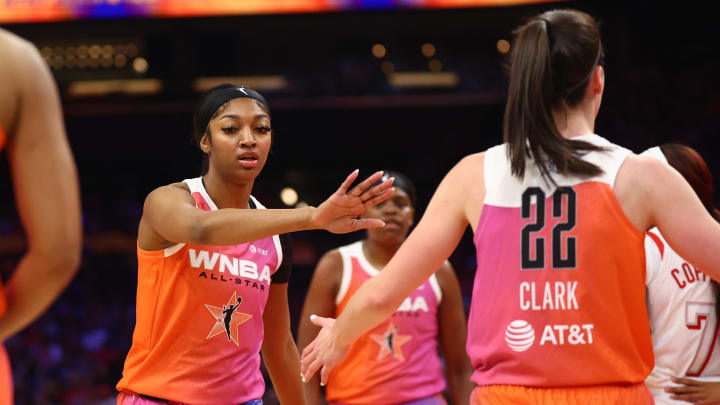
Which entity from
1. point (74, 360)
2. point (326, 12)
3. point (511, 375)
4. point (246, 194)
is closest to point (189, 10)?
point (326, 12)

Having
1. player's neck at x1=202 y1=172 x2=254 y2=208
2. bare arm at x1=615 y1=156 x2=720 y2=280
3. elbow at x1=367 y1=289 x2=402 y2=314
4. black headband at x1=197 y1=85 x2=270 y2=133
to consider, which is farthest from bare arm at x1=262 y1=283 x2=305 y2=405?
bare arm at x1=615 y1=156 x2=720 y2=280

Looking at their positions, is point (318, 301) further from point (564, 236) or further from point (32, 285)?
point (32, 285)

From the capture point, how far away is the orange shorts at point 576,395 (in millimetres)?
2193

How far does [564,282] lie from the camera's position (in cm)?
223

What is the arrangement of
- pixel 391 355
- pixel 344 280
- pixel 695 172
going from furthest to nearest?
pixel 344 280, pixel 391 355, pixel 695 172

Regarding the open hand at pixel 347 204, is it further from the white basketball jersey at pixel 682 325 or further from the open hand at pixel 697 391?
the open hand at pixel 697 391

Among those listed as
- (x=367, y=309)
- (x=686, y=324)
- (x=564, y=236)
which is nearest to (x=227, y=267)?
(x=367, y=309)

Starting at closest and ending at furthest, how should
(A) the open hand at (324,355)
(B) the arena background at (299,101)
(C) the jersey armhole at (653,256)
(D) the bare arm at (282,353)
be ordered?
(A) the open hand at (324,355)
(C) the jersey armhole at (653,256)
(D) the bare arm at (282,353)
(B) the arena background at (299,101)

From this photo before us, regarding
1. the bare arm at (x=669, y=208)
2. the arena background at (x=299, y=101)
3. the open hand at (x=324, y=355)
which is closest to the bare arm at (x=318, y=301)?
the open hand at (x=324, y=355)

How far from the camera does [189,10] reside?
33.8 ft

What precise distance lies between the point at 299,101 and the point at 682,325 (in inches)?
386

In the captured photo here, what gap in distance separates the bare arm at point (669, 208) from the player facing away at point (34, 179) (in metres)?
1.37

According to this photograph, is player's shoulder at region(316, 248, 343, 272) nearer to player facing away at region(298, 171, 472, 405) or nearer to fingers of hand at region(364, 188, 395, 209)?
player facing away at region(298, 171, 472, 405)

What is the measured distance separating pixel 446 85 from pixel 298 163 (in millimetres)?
2884
